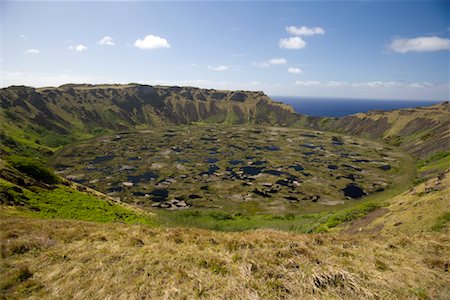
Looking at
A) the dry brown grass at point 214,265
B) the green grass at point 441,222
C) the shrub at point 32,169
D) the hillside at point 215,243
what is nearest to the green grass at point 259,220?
the hillside at point 215,243

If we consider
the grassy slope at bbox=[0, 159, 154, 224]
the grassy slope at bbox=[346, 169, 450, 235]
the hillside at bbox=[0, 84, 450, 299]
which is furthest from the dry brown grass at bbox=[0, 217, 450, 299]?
the grassy slope at bbox=[0, 159, 154, 224]

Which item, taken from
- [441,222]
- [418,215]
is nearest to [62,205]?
[441,222]

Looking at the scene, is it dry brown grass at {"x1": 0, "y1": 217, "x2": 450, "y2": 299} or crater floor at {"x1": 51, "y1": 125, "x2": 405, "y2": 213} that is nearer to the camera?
dry brown grass at {"x1": 0, "y1": 217, "x2": 450, "y2": 299}

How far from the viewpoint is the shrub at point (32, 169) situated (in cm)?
4872

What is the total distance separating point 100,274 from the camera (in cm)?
A: 1452

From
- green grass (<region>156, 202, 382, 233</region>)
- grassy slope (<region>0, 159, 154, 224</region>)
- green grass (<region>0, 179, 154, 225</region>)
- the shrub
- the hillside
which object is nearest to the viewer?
the hillside

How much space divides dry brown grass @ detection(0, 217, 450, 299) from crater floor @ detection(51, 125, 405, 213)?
6613cm

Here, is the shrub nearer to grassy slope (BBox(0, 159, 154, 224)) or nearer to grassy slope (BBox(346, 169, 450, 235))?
grassy slope (BBox(0, 159, 154, 224))

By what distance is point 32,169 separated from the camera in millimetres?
50438

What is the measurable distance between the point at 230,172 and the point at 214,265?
109500 millimetres

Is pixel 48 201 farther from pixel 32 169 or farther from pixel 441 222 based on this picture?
pixel 441 222

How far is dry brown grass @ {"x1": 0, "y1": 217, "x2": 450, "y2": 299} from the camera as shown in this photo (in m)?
13.4

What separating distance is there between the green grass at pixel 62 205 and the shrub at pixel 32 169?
269 centimetres

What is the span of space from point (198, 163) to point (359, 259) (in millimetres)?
124342
